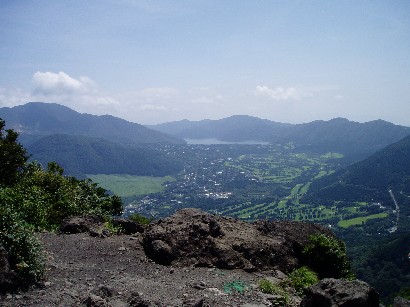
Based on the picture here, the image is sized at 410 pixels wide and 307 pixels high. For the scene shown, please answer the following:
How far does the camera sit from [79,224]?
19250 millimetres

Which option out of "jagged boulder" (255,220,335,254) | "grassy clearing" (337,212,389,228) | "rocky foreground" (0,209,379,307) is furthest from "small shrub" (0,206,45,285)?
"grassy clearing" (337,212,389,228)

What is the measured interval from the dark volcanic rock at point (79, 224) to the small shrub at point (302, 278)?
11.1 metres

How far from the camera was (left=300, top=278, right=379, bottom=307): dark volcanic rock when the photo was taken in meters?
11.3

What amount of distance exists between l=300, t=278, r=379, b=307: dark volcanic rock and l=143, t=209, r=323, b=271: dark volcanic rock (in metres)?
4.65

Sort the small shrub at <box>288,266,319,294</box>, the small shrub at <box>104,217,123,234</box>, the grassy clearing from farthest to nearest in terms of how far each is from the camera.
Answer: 1. the grassy clearing
2. the small shrub at <box>104,217,123,234</box>
3. the small shrub at <box>288,266,319,294</box>

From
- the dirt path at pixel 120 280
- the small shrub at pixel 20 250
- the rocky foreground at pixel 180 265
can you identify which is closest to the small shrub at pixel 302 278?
the rocky foreground at pixel 180 265

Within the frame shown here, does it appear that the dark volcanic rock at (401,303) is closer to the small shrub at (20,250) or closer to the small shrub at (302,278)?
the small shrub at (302,278)

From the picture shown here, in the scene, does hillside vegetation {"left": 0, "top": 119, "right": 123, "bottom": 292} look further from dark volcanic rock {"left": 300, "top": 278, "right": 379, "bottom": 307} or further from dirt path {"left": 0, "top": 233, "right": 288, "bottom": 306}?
dark volcanic rock {"left": 300, "top": 278, "right": 379, "bottom": 307}

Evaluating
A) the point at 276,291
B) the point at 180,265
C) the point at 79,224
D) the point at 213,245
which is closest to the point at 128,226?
the point at 79,224

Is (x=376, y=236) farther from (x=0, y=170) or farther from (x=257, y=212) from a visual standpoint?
(x=0, y=170)

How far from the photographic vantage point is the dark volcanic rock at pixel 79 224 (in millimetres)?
18859

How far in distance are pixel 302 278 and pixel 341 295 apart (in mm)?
4878

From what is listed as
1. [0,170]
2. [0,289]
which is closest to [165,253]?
[0,289]

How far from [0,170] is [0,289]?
86.0 feet
